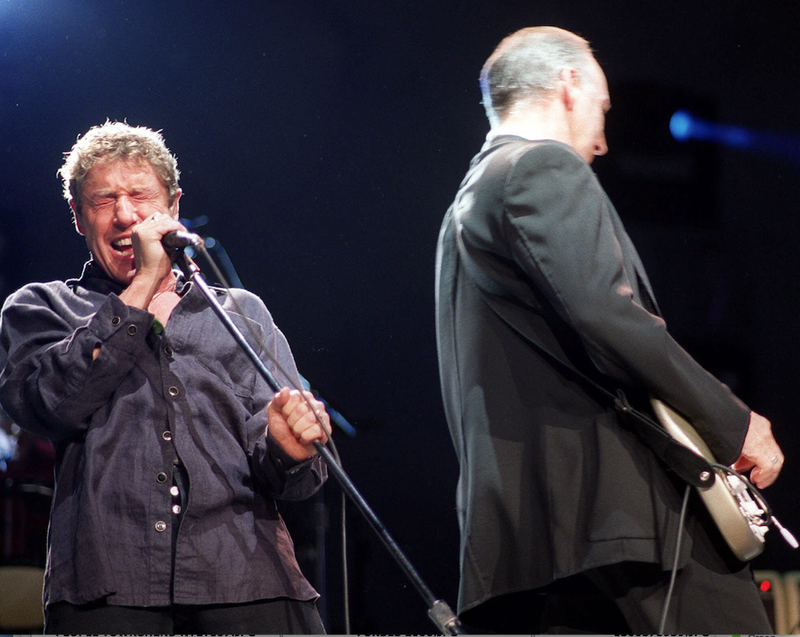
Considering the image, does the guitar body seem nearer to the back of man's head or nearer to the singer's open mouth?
the back of man's head

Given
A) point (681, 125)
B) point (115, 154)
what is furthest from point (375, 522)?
point (681, 125)

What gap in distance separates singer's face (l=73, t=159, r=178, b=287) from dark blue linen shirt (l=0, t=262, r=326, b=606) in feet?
0.39

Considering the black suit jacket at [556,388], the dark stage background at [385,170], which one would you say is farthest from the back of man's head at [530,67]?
the dark stage background at [385,170]

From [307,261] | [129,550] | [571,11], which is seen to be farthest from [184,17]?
[129,550]

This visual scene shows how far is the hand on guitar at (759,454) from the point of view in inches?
60.9

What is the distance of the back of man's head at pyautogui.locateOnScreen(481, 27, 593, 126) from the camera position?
178cm

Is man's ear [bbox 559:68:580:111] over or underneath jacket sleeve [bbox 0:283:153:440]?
over

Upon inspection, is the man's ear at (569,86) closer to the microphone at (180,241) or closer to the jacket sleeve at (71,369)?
the microphone at (180,241)

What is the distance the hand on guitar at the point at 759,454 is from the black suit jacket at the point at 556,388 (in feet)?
0.21

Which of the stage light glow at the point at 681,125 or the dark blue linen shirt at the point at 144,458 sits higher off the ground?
the stage light glow at the point at 681,125

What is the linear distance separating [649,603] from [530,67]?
3.33ft

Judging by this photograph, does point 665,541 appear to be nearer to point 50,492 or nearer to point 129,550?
point 129,550

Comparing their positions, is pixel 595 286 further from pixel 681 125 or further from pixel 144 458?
pixel 681 125

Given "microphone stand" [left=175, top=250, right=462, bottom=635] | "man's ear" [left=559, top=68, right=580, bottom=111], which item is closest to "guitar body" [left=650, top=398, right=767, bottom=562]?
"microphone stand" [left=175, top=250, right=462, bottom=635]
